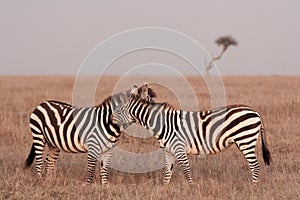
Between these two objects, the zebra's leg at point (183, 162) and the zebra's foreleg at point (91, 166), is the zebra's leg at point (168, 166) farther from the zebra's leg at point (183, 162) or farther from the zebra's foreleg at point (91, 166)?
the zebra's foreleg at point (91, 166)

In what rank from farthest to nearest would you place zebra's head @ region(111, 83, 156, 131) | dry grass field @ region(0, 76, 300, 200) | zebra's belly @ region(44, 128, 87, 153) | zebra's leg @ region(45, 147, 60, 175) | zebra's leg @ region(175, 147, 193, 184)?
zebra's leg @ region(45, 147, 60, 175) → zebra's belly @ region(44, 128, 87, 153) → zebra's head @ region(111, 83, 156, 131) → zebra's leg @ region(175, 147, 193, 184) → dry grass field @ region(0, 76, 300, 200)

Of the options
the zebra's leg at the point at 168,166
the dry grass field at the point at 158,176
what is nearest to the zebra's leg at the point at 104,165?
the dry grass field at the point at 158,176

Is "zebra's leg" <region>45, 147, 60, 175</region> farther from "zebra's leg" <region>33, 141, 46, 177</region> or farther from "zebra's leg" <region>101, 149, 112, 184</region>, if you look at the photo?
"zebra's leg" <region>101, 149, 112, 184</region>

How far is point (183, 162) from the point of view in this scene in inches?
255

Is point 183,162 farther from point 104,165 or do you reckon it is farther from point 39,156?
point 39,156

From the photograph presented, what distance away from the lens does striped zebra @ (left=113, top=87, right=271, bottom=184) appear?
650 centimetres

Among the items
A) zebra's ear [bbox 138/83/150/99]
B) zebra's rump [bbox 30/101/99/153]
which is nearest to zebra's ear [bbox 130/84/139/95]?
zebra's ear [bbox 138/83/150/99]

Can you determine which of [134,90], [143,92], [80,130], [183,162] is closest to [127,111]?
[134,90]

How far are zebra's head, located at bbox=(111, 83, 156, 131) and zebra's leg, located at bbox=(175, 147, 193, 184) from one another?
819mm

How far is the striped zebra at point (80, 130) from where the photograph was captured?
21.5 feet

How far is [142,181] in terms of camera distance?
668cm

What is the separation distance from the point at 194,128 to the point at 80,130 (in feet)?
5.47

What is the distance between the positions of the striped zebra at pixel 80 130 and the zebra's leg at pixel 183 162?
0.91 meters

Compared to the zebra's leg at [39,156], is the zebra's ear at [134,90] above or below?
above
